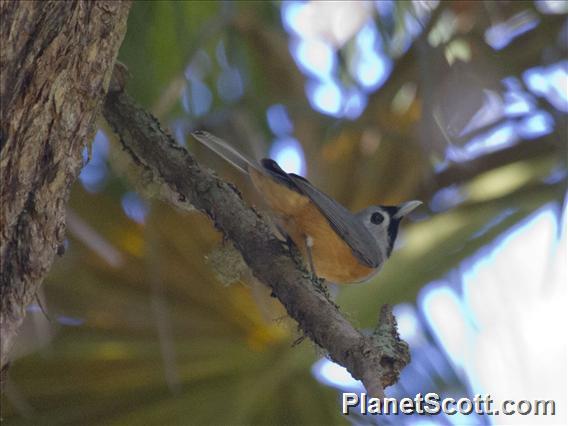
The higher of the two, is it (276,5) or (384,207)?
(276,5)

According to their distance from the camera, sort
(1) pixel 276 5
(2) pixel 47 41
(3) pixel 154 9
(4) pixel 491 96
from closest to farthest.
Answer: (2) pixel 47 41, (3) pixel 154 9, (1) pixel 276 5, (4) pixel 491 96

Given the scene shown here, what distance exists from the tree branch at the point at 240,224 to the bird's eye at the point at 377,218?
1.10 metres

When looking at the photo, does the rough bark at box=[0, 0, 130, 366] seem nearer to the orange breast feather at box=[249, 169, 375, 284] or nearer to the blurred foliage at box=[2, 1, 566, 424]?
the blurred foliage at box=[2, 1, 566, 424]

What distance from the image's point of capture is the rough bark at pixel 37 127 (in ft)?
5.70

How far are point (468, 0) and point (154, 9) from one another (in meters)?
1.38

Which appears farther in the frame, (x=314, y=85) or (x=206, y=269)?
(x=314, y=85)

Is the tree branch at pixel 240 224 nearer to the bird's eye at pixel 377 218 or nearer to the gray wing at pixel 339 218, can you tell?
the gray wing at pixel 339 218

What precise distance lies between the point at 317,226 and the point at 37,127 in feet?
4.78

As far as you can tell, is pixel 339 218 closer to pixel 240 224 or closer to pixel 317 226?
pixel 317 226

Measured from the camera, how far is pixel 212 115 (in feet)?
10.3

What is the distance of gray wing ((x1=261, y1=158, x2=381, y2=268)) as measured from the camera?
2.95 metres

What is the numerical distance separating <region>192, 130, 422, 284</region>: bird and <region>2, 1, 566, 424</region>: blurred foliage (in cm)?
11

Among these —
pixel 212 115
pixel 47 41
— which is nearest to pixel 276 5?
pixel 212 115

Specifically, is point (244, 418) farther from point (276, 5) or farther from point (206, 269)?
point (276, 5)
